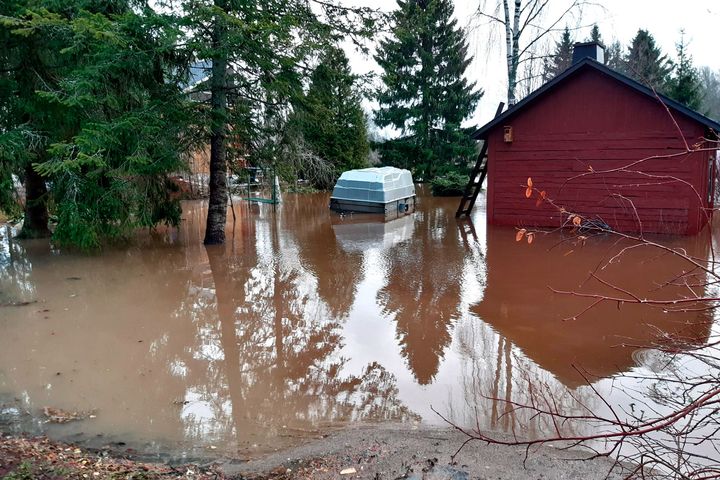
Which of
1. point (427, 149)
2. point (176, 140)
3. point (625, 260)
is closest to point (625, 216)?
point (625, 260)

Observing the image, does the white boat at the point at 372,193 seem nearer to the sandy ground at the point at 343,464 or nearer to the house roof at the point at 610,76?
the house roof at the point at 610,76

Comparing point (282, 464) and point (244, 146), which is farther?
point (244, 146)

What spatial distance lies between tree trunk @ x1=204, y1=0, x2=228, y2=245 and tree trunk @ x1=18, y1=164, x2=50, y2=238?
176 inches

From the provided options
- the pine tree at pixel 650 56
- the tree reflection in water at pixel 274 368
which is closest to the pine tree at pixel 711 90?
the pine tree at pixel 650 56

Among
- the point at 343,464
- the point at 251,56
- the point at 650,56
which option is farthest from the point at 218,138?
the point at 650,56

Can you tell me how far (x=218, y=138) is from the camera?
1233 centimetres

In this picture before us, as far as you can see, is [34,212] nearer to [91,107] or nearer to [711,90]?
[91,107]

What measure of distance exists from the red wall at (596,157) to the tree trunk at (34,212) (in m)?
12.6

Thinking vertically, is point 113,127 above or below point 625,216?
above

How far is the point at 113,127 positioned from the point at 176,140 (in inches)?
75.1

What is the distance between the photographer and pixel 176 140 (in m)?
11.6

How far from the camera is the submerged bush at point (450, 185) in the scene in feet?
84.2

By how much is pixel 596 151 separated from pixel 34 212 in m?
15.5

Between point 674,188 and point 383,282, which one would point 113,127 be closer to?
point 383,282
